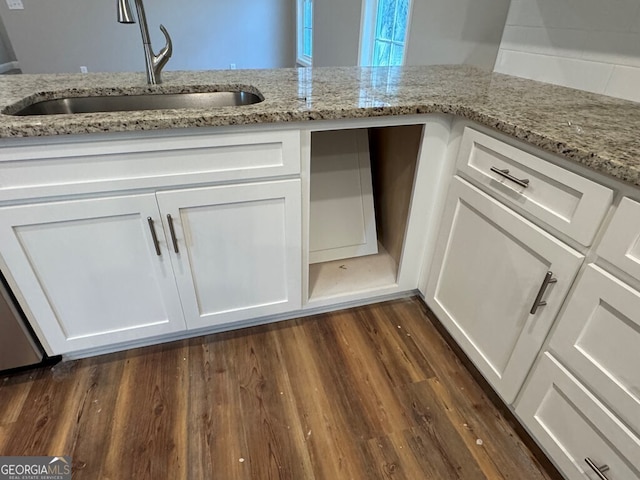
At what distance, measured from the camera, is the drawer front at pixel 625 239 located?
0.74 m

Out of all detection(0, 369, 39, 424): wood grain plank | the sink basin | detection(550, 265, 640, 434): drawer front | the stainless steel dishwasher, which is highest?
the sink basin

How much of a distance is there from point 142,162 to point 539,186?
3.59 ft

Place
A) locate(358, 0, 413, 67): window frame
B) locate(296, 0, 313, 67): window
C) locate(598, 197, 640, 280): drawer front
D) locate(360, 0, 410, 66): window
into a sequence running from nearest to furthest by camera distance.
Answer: locate(598, 197, 640, 280): drawer front, locate(360, 0, 410, 66): window, locate(358, 0, 413, 67): window frame, locate(296, 0, 313, 67): window

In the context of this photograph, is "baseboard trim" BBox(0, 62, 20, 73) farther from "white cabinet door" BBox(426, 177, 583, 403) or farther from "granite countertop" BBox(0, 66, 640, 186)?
"white cabinet door" BBox(426, 177, 583, 403)

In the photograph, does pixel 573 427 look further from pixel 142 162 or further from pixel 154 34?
pixel 154 34

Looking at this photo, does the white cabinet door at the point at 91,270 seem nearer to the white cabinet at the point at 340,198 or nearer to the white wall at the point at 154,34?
the white cabinet at the point at 340,198

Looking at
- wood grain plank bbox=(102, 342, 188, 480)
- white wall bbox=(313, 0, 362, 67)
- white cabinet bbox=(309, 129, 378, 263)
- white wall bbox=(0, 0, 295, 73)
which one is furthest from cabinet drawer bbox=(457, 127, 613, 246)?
white wall bbox=(0, 0, 295, 73)

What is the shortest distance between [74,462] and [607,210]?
5.21 feet

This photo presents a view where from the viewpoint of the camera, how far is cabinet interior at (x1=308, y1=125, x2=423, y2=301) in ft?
5.28

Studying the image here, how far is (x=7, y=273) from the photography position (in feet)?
3.63

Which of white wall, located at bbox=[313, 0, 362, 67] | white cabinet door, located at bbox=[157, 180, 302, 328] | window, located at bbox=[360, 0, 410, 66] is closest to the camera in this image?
white cabinet door, located at bbox=[157, 180, 302, 328]

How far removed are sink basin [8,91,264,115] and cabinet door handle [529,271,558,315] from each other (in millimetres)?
1059

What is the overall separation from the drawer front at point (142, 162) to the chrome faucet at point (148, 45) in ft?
1.73

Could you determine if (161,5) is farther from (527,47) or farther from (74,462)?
(74,462)
